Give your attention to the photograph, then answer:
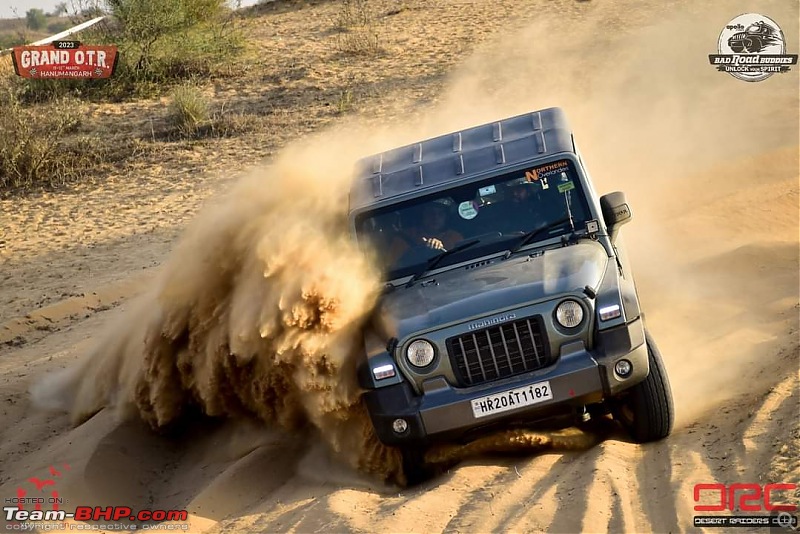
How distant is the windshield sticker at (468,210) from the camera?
7.18 m

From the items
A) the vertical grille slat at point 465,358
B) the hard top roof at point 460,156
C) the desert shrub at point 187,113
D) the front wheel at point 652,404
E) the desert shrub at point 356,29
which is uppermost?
the desert shrub at point 356,29

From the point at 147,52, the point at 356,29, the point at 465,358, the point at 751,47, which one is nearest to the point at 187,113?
the point at 147,52

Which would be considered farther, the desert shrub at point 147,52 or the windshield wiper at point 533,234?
the desert shrub at point 147,52

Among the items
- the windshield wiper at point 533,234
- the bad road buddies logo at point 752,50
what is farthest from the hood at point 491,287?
the bad road buddies logo at point 752,50

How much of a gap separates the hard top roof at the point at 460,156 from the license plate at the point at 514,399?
1681 mm

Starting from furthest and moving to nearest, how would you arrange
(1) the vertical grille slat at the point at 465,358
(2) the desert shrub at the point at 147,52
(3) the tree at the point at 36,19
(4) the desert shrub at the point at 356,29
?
(3) the tree at the point at 36,19, (4) the desert shrub at the point at 356,29, (2) the desert shrub at the point at 147,52, (1) the vertical grille slat at the point at 465,358

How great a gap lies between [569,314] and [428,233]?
1.29 meters

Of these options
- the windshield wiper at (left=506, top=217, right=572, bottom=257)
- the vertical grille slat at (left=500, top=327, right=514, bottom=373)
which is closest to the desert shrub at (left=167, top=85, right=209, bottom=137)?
the windshield wiper at (left=506, top=217, right=572, bottom=257)

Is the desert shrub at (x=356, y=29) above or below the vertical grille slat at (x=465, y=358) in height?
above

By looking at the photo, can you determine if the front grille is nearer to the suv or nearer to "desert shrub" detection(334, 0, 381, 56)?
the suv

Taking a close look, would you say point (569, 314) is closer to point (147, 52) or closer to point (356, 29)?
point (147, 52)

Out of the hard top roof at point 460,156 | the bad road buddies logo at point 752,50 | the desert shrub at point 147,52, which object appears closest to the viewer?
the hard top roof at point 460,156

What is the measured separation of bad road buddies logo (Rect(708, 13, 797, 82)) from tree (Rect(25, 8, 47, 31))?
6559 cm

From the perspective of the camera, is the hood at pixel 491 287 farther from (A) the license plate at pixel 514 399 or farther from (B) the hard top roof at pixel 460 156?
(B) the hard top roof at pixel 460 156
